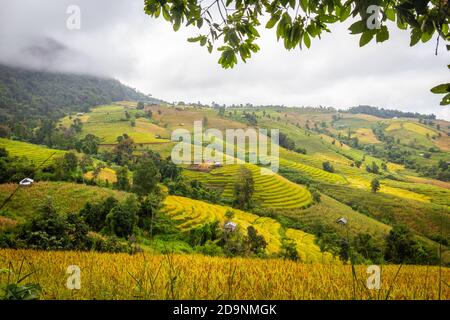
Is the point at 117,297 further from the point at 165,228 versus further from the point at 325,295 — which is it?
the point at 165,228

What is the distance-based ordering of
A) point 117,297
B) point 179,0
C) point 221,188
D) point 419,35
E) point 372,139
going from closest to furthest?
point 117,297 → point 419,35 → point 179,0 → point 221,188 → point 372,139

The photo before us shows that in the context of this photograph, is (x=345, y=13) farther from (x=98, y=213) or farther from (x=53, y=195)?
(x=53, y=195)

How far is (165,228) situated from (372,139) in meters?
181

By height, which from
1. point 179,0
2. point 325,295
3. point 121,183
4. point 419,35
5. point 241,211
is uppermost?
point 179,0

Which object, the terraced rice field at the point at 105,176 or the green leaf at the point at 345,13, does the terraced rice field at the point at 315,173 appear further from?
the green leaf at the point at 345,13

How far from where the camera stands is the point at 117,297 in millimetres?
2217

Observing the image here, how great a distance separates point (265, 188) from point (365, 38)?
7701cm

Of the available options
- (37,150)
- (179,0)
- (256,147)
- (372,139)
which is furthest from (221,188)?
(372,139)

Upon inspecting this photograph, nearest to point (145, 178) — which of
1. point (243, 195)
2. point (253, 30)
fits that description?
point (243, 195)

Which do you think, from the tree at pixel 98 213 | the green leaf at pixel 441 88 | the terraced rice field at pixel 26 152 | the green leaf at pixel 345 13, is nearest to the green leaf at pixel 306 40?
the green leaf at pixel 345 13

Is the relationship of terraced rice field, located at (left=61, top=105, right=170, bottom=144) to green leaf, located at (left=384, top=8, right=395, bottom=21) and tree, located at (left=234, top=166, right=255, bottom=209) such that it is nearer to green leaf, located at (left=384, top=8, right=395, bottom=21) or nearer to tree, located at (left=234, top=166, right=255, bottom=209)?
tree, located at (left=234, top=166, right=255, bottom=209)

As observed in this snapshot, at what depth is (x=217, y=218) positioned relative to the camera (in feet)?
169

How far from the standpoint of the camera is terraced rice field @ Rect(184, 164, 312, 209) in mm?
70519

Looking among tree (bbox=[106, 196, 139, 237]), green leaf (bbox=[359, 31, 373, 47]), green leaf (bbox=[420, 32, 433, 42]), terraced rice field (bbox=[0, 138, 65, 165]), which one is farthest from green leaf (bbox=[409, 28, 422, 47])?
terraced rice field (bbox=[0, 138, 65, 165])
